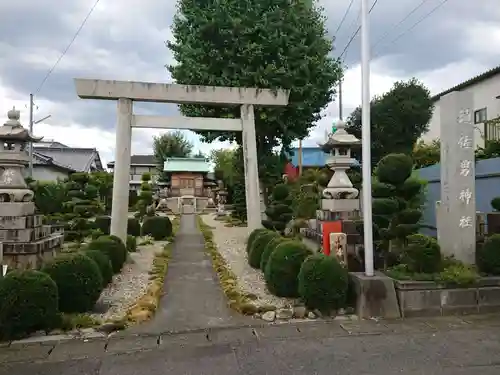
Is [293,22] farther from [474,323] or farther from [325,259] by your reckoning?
[474,323]

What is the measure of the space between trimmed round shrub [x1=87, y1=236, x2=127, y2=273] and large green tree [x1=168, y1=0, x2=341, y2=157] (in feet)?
24.9

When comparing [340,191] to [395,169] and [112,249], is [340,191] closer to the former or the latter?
[395,169]

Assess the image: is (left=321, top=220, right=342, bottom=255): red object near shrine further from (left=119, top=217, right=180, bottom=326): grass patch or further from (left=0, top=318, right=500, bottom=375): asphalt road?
(left=119, top=217, right=180, bottom=326): grass patch

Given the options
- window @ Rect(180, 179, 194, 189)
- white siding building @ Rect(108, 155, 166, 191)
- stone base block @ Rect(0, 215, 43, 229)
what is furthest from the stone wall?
white siding building @ Rect(108, 155, 166, 191)

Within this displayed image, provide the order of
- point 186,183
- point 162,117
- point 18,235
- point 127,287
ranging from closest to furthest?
point 18,235 → point 127,287 → point 162,117 → point 186,183

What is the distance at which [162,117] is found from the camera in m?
11.9

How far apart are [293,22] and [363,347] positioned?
12466 mm

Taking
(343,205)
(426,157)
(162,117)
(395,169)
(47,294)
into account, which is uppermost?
(162,117)

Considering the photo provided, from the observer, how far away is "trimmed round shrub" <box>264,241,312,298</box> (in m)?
7.30

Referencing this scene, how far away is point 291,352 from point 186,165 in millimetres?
39995

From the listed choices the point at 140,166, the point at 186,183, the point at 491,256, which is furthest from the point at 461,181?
the point at 140,166

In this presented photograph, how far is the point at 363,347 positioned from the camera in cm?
Answer: 502

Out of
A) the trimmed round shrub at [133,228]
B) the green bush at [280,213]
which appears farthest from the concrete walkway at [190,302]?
the trimmed round shrub at [133,228]

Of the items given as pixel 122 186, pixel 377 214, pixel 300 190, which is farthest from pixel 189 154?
pixel 377 214
